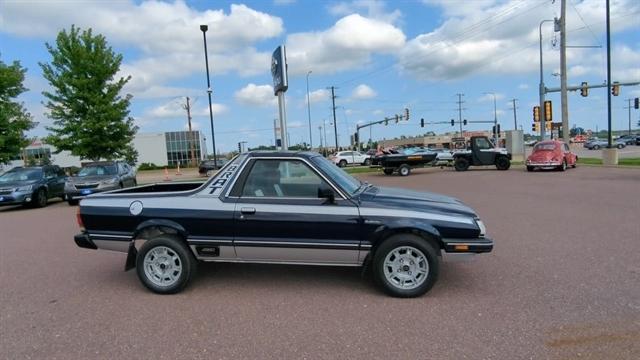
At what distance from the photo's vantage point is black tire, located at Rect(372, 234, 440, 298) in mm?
4723

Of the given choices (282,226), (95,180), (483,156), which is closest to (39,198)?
(95,180)

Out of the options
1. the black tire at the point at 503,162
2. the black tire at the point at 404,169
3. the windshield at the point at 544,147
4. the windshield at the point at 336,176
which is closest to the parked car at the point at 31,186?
the windshield at the point at 336,176

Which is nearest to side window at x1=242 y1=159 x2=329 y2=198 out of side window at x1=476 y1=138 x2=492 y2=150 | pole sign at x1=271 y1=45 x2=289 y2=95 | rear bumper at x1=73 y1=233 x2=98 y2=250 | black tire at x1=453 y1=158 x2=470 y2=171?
rear bumper at x1=73 y1=233 x2=98 y2=250

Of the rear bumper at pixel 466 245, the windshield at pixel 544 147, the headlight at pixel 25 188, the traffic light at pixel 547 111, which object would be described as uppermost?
the traffic light at pixel 547 111

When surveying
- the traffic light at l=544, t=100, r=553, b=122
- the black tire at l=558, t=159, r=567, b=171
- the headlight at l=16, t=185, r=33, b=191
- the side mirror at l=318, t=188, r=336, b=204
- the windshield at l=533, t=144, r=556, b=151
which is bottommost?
the black tire at l=558, t=159, r=567, b=171

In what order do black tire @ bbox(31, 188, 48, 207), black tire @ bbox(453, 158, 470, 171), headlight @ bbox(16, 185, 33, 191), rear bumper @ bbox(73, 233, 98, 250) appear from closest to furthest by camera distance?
rear bumper @ bbox(73, 233, 98, 250), headlight @ bbox(16, 185, 33, 191), black tire @ bbox(31, 188, 48, 207), black tire @ bbox(453, 158, 470, 171)

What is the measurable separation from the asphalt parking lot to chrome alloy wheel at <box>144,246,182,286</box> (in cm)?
20

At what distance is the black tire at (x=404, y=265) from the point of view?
4.72 meters

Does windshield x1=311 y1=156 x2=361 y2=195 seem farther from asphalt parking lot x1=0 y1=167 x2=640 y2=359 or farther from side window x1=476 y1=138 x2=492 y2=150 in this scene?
side window x1=476 y1=138 x2=492 y2=150

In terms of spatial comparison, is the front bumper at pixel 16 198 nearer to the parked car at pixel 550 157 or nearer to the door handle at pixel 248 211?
the door handle at pixel 248 211

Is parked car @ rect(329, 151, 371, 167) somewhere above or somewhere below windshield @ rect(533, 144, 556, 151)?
below

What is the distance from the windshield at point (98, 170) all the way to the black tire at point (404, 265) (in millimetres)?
14566

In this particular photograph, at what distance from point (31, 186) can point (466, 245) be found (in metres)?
16.0

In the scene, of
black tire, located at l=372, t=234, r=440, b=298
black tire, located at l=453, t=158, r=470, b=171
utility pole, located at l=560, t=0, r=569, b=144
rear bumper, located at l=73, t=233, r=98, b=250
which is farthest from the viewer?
utility pole, located at l=560, t=0, r=569, b=144
